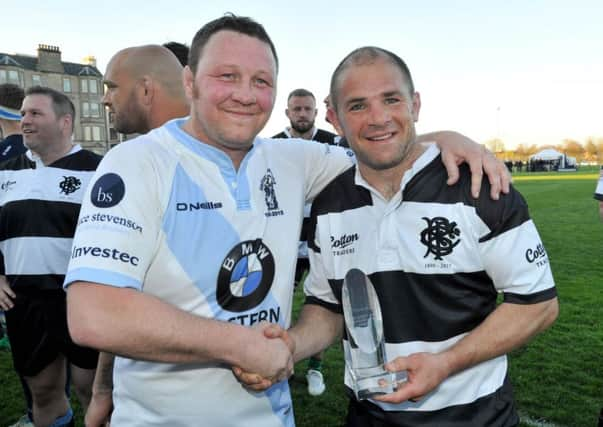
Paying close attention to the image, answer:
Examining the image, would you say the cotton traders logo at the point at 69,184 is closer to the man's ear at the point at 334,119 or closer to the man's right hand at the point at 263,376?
the man's ear at the point at 334,119

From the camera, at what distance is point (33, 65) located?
192 feet

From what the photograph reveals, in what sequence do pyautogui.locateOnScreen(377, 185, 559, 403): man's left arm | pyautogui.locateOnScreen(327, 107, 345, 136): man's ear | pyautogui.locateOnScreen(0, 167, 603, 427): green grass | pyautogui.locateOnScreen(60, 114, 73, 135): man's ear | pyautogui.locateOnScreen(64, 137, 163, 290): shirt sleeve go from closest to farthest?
pyautogui.locateOnScreen(64, 137, 163, 290): shirt sleeve → pyautogui.locateOnScreen(377, 185, 559, 403): man's left arm → pyautogui.locateOnScreen(327, 107, 345, 136): man's ear → pyautogui.locateOnScreen(60, 114, 73, 135): man's ear → pyautogui.locateOnScreen(0, 167, 603, 427): green grass

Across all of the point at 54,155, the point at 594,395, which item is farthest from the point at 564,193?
the point at 54,155

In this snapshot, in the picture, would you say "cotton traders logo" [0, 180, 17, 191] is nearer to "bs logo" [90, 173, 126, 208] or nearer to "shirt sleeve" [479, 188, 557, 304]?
"bs logo" [90, 173, 126, 208]

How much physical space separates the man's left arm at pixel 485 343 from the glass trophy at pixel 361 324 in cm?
22

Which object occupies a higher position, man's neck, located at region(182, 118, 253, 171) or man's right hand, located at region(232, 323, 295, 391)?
man's neck, located at region(182, 118, 253, 171)

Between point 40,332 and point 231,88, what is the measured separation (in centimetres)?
307

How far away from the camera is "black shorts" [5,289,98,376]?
384 centimetres

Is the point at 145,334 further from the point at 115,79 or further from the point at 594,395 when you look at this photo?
the point at 594,395

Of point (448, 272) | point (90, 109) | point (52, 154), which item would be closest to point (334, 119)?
point (448, 272)

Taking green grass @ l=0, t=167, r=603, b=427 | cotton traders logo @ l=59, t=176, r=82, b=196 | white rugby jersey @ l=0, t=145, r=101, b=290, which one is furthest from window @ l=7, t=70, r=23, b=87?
cotton traders logo @ l=59, t=176, r=82, b=196

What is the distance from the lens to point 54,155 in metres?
3.94

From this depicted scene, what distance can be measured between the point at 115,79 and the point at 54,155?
5.12 ft

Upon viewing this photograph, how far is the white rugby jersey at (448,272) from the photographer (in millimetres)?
1850
